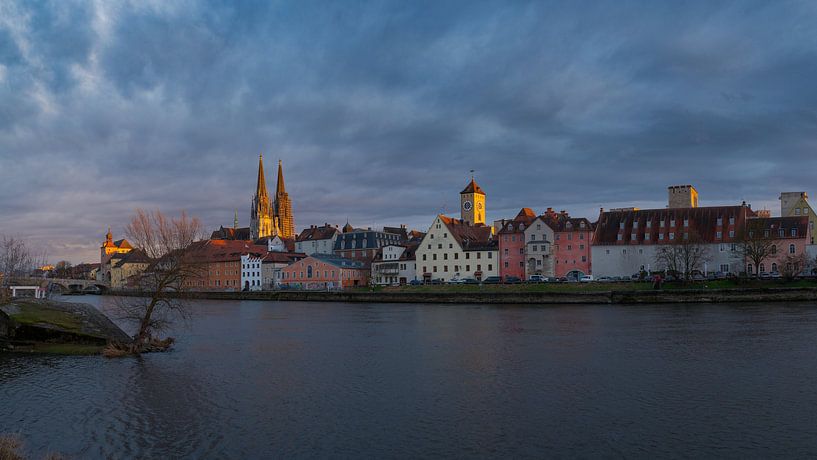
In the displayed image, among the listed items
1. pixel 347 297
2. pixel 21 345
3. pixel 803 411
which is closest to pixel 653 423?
pixel 803 411

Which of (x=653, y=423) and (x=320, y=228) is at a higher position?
(x=320, y=228)

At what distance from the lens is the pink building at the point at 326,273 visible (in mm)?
104750

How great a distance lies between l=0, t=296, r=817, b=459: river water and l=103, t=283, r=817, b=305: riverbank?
87.4 feet

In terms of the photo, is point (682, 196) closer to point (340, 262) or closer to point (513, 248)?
point (513, 248)

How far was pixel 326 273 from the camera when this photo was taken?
348 ft

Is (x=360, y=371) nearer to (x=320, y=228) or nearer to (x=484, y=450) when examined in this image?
(x=484, y=450)

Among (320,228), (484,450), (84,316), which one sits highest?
(320,228)

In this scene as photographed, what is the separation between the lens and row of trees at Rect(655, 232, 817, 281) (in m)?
71.3

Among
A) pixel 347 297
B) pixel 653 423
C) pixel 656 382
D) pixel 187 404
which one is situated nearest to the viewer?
pixel 653 423

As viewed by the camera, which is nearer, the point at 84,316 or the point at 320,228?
the point at 84,316

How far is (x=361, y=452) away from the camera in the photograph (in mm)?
17219

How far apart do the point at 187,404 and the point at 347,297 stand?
6678 centimetres

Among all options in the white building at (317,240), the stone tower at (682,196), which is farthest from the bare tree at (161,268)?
the white building at (317,240)

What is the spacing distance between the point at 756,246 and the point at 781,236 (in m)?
5.52
